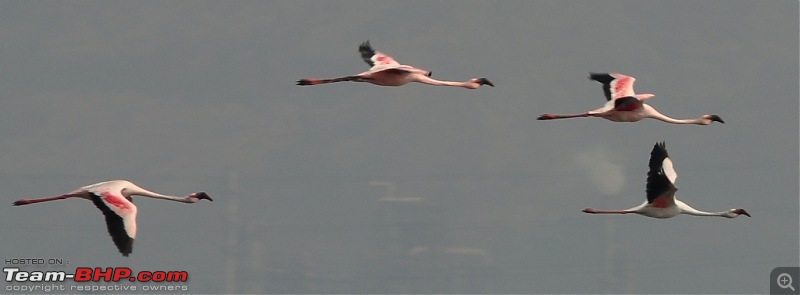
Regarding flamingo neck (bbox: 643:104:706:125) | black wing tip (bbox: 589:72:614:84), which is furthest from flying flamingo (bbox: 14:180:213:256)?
black wing tip (bbox: 589:72:614:84)

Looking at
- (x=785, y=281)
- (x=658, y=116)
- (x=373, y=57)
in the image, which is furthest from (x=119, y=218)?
(x=785, y=281)

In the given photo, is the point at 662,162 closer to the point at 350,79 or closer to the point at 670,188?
the point at 670,188

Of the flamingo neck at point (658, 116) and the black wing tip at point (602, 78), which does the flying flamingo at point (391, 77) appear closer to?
the black wing tip at point (602, 78)

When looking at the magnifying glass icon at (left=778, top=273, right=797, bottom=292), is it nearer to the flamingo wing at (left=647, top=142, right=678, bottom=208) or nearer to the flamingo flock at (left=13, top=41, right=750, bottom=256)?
the flamingo flock at (left=13, top=41, right=750, bottom=256)

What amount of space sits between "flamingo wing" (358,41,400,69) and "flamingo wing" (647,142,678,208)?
690cm

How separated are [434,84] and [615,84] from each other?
4927mm

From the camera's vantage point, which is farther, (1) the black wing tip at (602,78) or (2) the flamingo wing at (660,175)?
(1) the black wing tip at (602,78)

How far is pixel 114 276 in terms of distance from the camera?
145 feet

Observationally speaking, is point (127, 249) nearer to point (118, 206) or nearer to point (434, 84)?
point (118, 206)

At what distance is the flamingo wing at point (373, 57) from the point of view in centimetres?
4525

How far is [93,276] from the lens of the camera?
44000 mm

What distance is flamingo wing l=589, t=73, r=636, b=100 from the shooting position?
4431 cm

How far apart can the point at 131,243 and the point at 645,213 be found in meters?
12.0

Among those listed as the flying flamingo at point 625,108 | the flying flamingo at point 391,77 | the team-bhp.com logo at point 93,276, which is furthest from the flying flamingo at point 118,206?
the flying flamingo at point 625,108
